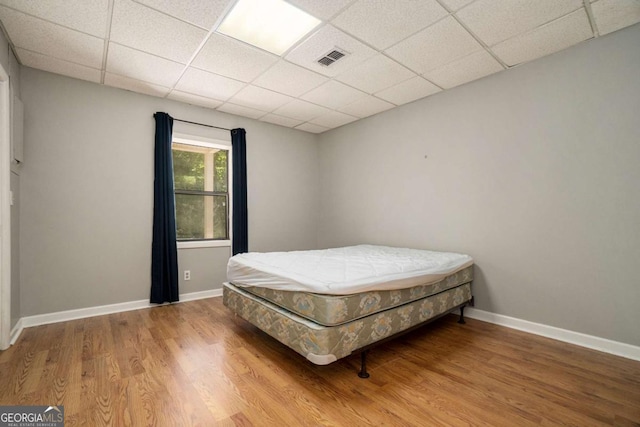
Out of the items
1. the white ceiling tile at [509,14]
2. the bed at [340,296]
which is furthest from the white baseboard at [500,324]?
the white ceiling tile at [509,14]

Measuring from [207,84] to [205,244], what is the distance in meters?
2.07

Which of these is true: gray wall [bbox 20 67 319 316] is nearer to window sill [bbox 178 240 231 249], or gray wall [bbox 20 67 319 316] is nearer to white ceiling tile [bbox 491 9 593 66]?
window sill [bbox 178 240 231 249]

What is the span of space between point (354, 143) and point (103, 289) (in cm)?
385

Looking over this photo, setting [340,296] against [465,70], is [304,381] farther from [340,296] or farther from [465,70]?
[465,70]

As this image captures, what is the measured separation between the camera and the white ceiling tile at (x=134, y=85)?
3135 mm

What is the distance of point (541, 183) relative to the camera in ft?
8.96

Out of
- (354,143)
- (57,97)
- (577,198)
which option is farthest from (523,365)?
(57,97)

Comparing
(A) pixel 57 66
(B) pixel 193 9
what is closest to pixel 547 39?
(B) pixel 193 9

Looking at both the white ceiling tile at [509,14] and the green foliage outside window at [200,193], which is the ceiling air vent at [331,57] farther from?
the green foliage outside window at [200,193]

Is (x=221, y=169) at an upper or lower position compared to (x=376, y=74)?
lower

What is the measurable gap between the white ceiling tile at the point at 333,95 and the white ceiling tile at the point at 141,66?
58.0 inches

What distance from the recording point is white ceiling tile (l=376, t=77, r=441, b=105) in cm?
324

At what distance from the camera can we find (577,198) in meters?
2.53

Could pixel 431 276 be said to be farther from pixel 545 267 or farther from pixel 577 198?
pixel 577 198
